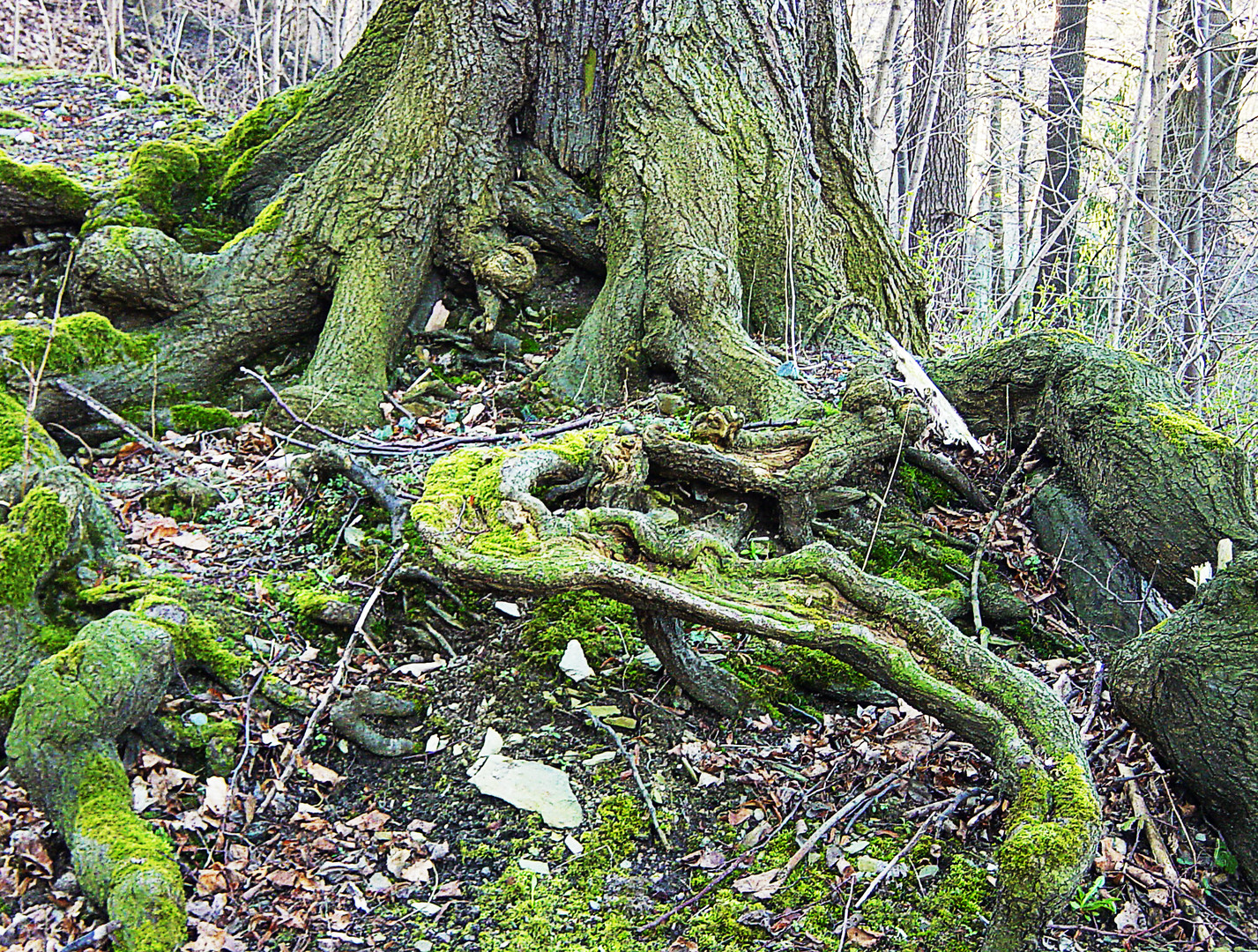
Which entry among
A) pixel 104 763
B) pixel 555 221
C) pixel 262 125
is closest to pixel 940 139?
pixel 555 221

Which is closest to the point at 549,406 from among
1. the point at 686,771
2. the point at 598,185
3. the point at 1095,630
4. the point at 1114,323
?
the point at 598,185

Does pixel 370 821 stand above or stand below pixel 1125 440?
below

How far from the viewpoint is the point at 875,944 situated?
295 cm

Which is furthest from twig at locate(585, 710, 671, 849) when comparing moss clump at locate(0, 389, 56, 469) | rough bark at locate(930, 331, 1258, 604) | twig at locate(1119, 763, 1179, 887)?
moss clump at locate(0, 389, 56, 469)

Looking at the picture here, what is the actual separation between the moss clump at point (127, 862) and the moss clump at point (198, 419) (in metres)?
2.86

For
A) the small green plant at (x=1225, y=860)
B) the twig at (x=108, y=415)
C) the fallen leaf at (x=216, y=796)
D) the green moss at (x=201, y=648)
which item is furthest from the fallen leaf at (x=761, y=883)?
the twig at (x=108, y=415)

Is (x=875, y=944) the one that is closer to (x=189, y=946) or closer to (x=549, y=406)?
(x=189, y=946)

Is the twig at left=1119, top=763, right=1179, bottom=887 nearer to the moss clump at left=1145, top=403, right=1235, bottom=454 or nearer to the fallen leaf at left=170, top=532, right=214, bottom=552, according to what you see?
the moss clump at left=1145, top=403, right=1235, bottom=454

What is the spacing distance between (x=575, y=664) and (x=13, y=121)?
7.64 metres

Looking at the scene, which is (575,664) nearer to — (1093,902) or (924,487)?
(1093,902)

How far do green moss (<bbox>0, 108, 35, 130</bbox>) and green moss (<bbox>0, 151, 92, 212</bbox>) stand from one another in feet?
6.34

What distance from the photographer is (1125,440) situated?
4.47 metres

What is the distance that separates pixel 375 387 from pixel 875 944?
160 inches

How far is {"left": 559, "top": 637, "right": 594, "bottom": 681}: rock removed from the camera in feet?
13.2
